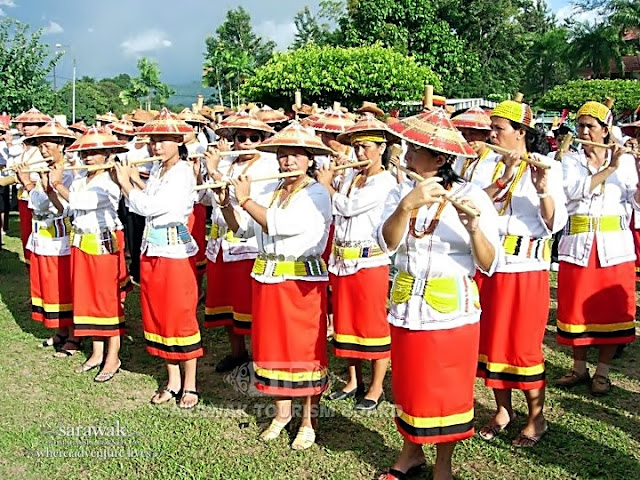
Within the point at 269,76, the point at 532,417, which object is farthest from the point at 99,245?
the point at 269,76

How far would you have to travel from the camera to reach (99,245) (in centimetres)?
506

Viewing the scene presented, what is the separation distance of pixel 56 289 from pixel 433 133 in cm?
397

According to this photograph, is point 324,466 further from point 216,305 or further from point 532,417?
point 216,305

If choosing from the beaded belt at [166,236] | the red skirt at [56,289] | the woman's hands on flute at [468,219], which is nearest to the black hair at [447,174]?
the woman's hands on flute at [468,219]

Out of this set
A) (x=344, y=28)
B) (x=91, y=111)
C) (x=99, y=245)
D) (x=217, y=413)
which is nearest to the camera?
(x=217, y=413)

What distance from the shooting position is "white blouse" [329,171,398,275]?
169 inches

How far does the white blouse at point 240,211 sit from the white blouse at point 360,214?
51 cm

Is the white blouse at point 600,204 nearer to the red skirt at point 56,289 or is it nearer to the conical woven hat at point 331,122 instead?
the conical woven hat at point 331,122

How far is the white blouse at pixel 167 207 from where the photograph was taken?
14.2 feet

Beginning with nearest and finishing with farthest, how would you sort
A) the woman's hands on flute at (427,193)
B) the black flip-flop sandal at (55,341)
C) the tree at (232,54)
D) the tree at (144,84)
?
the woman's hands on flute at (427,193) < the black flip-flop sandal at (55,341) < the tree at (232,54) < the tree at (144,84)

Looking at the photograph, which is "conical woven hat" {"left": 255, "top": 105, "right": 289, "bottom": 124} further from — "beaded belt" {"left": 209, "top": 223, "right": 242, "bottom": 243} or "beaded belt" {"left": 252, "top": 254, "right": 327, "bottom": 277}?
"beaded belt" {"left": 252, "top": 254, "right": 327, "bottom": 277}

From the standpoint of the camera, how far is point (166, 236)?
175 inches

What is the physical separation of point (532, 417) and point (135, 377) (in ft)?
9.66

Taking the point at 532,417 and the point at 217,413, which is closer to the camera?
the point at 532,417
